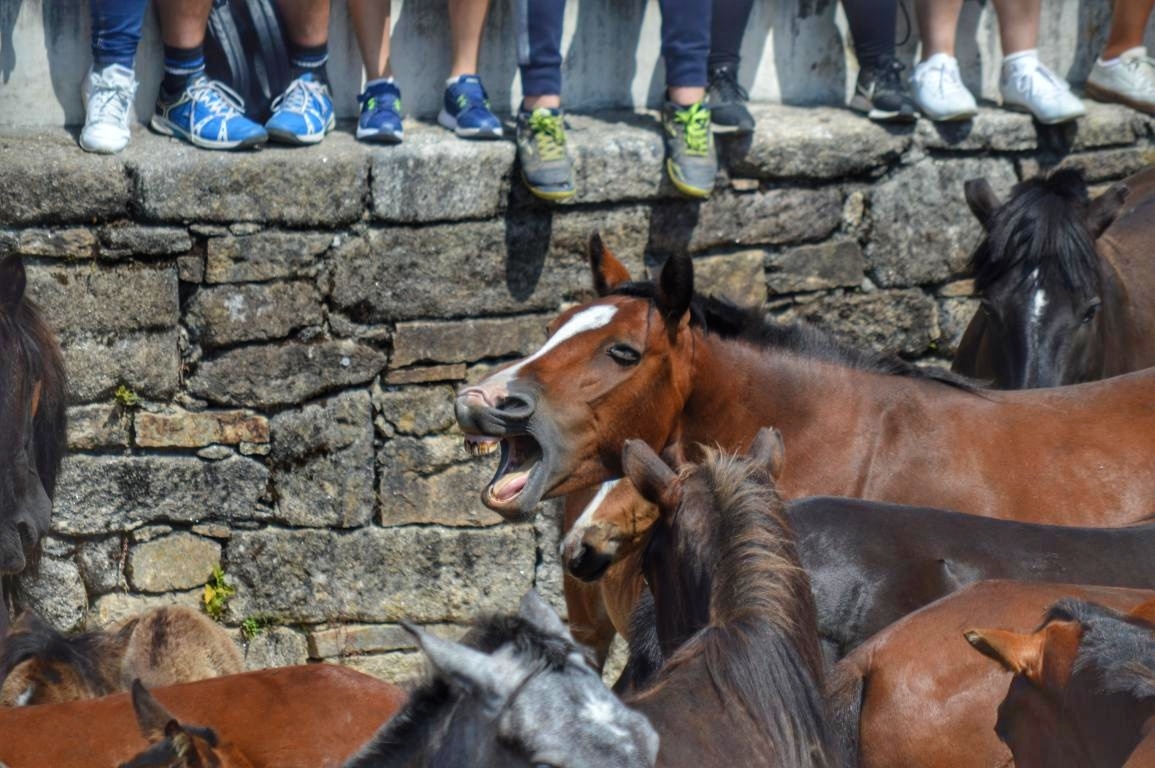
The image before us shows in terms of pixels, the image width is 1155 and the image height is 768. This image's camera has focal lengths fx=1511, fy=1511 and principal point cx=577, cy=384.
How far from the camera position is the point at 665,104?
5664mm

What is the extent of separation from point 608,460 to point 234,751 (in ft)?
5.18

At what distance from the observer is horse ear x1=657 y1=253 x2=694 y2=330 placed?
412 centimetres

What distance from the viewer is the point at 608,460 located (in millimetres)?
4164

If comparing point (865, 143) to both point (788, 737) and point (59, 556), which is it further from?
point (788, 737)

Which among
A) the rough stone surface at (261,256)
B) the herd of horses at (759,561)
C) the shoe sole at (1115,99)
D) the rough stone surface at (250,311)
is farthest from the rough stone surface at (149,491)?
the shoe sole at (1115,99)

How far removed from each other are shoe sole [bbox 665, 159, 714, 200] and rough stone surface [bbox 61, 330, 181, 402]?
1.88 m

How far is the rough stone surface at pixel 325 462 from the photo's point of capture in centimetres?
540

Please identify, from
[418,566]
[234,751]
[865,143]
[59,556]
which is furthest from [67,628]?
[865,143]

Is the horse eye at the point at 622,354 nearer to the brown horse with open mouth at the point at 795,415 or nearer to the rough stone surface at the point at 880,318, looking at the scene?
the brown horse with open mouth at the point at 795,415

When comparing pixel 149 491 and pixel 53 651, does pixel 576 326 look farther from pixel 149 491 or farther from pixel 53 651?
pixel 149 491

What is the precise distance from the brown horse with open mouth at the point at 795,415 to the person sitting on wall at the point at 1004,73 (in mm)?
1976

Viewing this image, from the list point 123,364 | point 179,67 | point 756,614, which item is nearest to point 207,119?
point 179,67

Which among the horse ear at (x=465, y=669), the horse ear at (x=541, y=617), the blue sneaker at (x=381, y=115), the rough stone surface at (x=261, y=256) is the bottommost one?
the rough stone surface at (x=261, y=256)

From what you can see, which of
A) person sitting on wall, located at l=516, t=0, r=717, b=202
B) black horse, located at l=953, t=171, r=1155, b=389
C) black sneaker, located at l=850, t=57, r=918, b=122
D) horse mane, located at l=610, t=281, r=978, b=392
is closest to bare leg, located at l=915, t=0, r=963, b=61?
black sneaker, located at l=850, t=57, r=918, b=122
